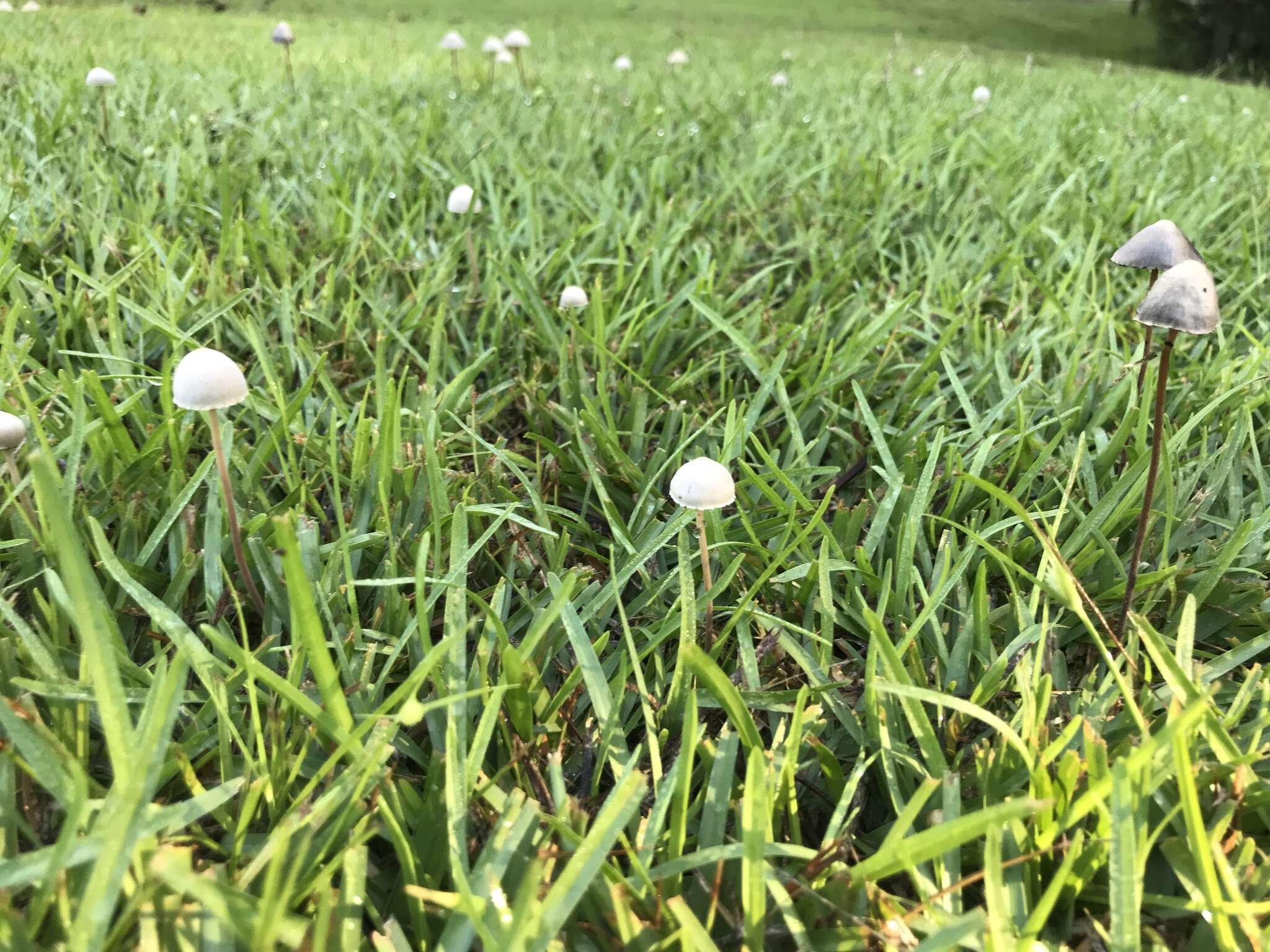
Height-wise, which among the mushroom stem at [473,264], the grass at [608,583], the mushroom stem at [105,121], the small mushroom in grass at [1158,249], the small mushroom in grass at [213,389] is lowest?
the grass at [608,583]

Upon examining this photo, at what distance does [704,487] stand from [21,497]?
966 millimetres

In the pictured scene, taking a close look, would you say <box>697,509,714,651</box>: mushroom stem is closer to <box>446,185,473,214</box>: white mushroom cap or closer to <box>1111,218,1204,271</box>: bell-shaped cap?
<box>1111,218,1204,271</box>: bell-shaped cap

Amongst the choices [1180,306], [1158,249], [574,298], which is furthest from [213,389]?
[1158,249]

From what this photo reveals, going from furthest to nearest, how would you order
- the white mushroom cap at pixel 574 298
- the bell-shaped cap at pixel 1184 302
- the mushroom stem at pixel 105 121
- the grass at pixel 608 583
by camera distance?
the mushroom stem at pixel 105 121, the white mushroom cap at pixel 574 298, the bell-shaped cap at pixel 1184 302, the grass at pixel 608 583

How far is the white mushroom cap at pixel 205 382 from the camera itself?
1.02m

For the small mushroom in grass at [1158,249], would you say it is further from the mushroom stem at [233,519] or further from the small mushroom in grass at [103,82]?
the small mushroom in grass at [103,82]

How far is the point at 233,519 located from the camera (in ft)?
3.52

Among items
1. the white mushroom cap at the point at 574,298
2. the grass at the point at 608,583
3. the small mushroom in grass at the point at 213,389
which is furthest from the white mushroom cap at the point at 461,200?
the small mushroom in grass at the point at 213,389

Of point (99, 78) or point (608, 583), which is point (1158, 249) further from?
point (99, 78)

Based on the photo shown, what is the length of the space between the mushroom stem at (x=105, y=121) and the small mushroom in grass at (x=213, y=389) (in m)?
2.21

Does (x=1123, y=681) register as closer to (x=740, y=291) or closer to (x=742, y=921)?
(x=742, y=921)

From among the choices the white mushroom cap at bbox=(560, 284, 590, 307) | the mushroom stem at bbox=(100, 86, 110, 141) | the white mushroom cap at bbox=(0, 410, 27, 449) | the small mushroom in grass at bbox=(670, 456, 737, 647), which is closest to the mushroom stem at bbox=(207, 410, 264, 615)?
the white mushroom cap at bbox=(0, 410, 27, 449)

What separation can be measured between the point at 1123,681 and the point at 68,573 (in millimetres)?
1094

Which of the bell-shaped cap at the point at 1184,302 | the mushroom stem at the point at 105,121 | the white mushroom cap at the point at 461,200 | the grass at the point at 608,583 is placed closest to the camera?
the grass at the point at 608,583
